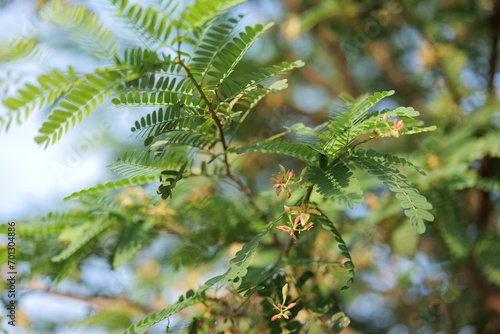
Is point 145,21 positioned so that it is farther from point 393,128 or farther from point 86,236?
point 86,236

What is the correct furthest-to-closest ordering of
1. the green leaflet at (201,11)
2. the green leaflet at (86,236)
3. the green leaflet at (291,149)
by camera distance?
the green leaflet at (86,236), the green leaflet at (291,149), the green leaflet at (201,11)

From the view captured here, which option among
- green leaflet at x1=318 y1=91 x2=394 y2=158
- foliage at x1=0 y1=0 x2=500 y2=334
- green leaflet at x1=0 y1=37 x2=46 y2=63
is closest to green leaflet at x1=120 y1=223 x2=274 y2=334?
foliage at x1=0 y1=0 x2=500 y2=334

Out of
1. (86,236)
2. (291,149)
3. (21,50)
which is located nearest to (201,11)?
(291,149)

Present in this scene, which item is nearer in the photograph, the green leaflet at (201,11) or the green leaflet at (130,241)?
the green leaflet at (201,11)

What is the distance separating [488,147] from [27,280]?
3.03 feet

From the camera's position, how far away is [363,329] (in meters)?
1.48

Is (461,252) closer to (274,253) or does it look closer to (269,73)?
(274,253)

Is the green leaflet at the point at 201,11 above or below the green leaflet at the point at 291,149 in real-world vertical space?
above

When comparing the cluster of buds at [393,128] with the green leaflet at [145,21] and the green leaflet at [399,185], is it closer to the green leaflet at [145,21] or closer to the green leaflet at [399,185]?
the green leaflet at [399,185]

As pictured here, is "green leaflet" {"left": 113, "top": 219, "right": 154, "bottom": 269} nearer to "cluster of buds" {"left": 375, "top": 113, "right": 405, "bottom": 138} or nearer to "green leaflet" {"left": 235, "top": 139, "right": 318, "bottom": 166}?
"green leaflet" {"left": 235, "top": 139, "right": 318, "bottom": 166}

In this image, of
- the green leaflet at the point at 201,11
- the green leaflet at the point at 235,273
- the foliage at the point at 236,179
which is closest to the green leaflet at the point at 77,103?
the foliage at the point at 236,179

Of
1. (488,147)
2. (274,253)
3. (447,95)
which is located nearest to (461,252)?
(488,147)

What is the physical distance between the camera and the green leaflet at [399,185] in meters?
0.49

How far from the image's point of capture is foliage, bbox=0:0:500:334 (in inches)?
20.9
